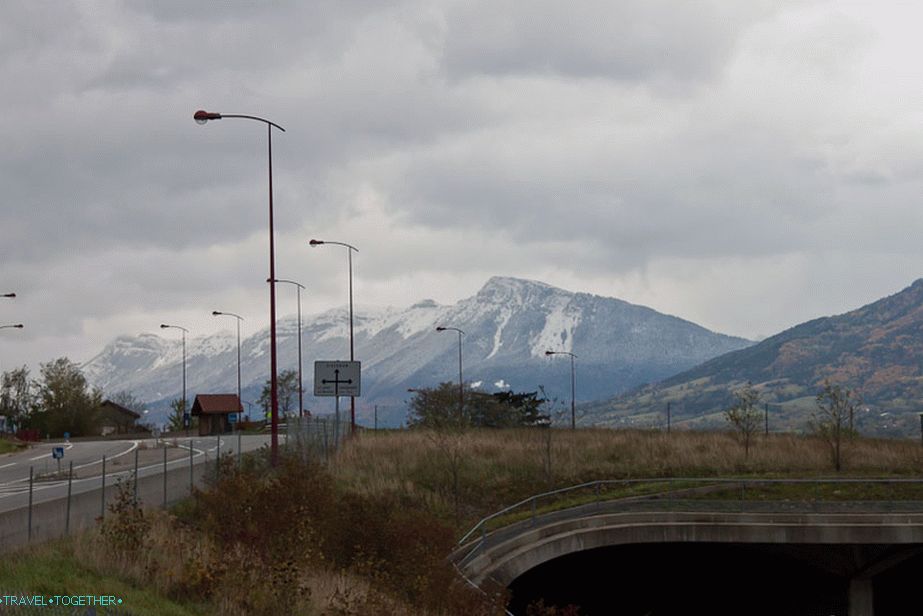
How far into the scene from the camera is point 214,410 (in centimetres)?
9625

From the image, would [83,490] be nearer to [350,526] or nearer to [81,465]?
[350,526]

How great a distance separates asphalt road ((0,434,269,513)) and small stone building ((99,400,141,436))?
207 ft

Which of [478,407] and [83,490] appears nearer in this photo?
[83,490]

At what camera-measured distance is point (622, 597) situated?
46.5 meters

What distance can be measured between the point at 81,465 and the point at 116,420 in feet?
322

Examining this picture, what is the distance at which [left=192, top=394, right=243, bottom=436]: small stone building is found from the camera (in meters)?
95.6

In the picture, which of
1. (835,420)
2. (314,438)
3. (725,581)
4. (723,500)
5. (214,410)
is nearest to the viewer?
(723,500)

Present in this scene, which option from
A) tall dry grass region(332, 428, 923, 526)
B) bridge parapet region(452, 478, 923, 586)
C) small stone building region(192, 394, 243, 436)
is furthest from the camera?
small stone building region(192, 394, 243, 436)

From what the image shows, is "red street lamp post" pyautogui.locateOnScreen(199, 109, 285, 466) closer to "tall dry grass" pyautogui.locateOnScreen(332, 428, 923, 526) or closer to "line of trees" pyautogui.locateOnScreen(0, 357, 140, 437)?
"tall dry grass" pyautogui.locateOnScreen(332, 428, 923, 526)

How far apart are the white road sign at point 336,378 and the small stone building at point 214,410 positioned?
48.8m

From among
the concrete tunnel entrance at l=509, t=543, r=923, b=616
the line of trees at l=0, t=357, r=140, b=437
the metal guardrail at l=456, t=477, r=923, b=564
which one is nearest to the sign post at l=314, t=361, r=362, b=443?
the metal guardrail at l=456, t=477, r=923, b=564

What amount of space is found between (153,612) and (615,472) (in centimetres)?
3409

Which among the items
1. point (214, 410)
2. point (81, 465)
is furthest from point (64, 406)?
point (81, 465)

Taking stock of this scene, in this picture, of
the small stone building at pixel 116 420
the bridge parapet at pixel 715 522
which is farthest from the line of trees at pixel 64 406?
the bridge parapet at pixel 715 522
